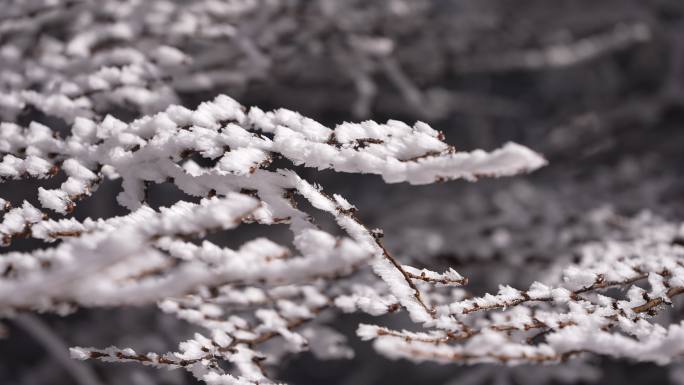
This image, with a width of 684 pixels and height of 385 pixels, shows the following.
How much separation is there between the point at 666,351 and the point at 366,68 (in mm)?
659

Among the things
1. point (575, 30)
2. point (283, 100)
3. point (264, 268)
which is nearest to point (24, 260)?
point (264, 268)

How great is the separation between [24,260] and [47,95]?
0.96 feet

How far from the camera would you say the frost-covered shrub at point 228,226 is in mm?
295

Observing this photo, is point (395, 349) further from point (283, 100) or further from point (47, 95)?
point (283, 100)

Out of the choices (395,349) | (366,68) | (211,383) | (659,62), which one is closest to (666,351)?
(395,349)

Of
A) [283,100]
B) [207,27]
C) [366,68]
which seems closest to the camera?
[207,27]

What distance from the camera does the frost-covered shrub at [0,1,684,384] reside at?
0.29 metres

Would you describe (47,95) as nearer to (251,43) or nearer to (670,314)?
(251,43)

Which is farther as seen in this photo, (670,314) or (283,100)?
(283,100)

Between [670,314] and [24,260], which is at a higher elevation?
[670,314]

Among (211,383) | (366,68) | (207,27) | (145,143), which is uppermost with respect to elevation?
(366,68)

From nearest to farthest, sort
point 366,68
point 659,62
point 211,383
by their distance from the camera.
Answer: point 211,383 < point 366,68 < point 659,62

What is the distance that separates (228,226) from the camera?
0.29 metres

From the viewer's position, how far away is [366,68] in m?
0.91
